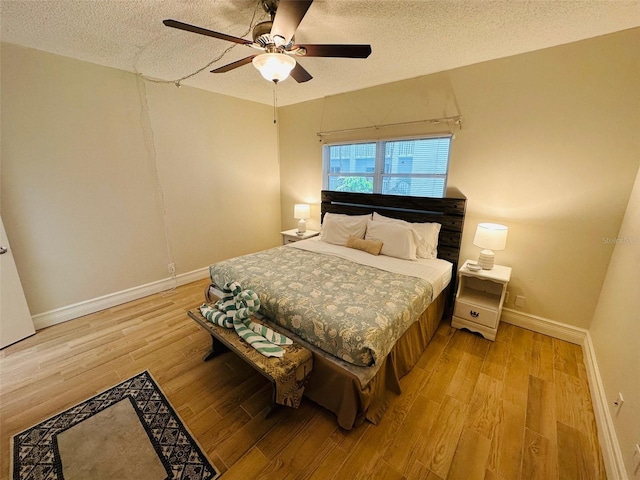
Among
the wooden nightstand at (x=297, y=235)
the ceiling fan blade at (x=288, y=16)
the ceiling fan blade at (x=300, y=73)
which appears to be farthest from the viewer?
the wooden nightstand at (x=297, y=235)

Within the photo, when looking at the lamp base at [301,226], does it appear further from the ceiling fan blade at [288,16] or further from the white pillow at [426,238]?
the ceiling fan blade at [288,16]

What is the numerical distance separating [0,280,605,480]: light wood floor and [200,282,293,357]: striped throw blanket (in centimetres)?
44

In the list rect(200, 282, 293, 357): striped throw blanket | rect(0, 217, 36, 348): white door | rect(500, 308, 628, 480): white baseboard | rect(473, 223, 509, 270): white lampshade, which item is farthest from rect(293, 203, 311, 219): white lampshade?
rect(0, 217, 36, 348): white door

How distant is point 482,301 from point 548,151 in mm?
1430

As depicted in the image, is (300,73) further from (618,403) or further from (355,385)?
(618,403)

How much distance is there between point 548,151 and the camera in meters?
2.22

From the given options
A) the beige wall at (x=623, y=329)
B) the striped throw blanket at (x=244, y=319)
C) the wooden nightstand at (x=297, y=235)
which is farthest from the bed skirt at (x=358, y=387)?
the wooden nightstand at (x=297, y=235)

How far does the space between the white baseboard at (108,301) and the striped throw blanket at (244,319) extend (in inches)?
63.3

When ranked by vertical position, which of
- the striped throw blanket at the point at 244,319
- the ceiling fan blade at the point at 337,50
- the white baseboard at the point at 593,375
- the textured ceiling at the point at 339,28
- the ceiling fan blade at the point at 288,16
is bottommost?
the white baseboard at the point at 593,375

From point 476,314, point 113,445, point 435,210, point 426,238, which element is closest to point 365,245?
point 426,238

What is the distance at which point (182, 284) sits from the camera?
3.44 m

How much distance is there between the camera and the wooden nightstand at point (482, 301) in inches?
91.0

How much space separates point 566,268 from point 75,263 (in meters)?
4.65

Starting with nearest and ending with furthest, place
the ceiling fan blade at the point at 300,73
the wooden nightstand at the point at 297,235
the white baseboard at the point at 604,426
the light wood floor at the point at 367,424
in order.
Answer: the white baseboard at the point at 604,426 → the light wood floor at the point at 367,424 → the ceiling fan blade at the point at 300,73 → the wooden nightstand at the point at 297,235
